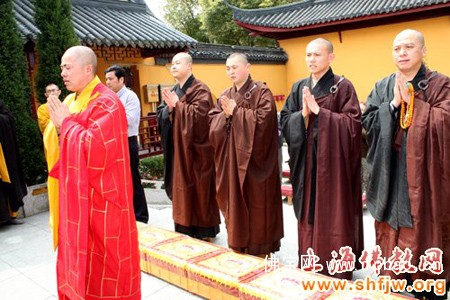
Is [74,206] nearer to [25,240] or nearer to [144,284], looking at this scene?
[144,284]

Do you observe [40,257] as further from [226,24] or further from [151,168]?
[226,24]

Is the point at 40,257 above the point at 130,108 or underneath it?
underneath

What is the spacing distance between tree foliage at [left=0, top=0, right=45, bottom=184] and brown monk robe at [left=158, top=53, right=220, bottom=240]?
282cm

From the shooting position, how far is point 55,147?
2.66m

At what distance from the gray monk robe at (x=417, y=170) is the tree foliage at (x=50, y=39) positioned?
5.01m

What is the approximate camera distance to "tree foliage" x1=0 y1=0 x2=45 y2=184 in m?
5.57

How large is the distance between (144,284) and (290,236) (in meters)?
1.83

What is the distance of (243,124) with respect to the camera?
3.50m

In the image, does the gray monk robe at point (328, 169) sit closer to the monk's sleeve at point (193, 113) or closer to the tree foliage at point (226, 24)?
the monk's sleeve at point (193, 113)

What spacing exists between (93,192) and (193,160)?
6.04 feet

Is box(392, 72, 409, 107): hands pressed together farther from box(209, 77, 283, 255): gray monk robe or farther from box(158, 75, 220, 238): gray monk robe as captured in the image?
box(158, 75, 220, 238): gray monk robe

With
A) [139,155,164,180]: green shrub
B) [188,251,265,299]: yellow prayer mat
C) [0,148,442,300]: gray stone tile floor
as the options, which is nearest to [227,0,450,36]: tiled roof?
[139,155,164,180]: green shrub

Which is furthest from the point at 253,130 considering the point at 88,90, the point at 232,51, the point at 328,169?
the point at 232,51

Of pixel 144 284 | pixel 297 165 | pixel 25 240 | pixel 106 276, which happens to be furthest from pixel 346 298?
pixel 25 240
